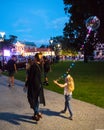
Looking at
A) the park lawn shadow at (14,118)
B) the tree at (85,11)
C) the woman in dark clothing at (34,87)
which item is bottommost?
the park lawn shadow at (14,118)

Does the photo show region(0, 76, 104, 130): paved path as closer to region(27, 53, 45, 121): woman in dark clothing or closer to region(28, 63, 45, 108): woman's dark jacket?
region(27, 53, 45, 121): woman in dark clothing

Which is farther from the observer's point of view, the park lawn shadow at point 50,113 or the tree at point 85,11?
the tree at point 85,11

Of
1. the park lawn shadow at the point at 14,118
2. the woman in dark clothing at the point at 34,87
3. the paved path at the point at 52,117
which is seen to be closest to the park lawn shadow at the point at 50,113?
the paved path at the point at 52,117

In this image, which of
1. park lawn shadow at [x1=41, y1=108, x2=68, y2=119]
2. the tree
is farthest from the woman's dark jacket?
the tree

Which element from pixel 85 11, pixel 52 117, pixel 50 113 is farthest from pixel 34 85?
pixel 85 11

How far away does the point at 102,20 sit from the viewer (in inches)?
1934

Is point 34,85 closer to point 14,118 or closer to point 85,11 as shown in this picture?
point 14,118

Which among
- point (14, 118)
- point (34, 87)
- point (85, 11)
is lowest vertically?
point (14, 118)

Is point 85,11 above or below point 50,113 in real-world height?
above

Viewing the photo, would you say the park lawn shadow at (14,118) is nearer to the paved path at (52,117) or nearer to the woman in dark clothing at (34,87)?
the paved path at (52,117)

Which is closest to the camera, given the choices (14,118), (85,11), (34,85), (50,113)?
(34,85)

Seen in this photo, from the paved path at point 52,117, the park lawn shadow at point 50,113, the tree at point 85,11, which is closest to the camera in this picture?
the paved path at point 52,117

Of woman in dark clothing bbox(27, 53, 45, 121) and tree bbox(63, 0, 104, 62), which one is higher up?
tree bbox(63, 0, 104, 62)

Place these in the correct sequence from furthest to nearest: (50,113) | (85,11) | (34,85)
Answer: (85,11), (50,113), (34,85)
